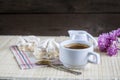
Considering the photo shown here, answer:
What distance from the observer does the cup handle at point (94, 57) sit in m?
0.98

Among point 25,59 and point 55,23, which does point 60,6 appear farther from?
point 25,59

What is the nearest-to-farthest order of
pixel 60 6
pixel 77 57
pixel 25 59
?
pixel 77 57 < pixel 25 59 < pixel 60 6

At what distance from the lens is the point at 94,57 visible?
3.37 feet

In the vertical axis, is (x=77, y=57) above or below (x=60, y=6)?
below

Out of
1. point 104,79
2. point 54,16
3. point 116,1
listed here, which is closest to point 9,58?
point 104,79

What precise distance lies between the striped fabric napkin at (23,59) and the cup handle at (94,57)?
21cm

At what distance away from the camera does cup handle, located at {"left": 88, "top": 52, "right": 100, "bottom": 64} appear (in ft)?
3.23

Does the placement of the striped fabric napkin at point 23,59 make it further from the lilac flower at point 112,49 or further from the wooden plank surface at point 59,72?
the lilac flower at point 112,49

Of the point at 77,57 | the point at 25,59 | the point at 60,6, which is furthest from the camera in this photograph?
the point at 60,6

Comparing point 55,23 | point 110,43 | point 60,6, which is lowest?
point 110,43

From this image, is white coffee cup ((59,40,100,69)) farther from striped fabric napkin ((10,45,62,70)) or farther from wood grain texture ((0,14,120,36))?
wood grain texture ((0,14,120,36))

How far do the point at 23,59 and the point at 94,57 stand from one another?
0.94ft

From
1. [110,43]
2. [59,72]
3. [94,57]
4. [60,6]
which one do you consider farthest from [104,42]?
[60,6]

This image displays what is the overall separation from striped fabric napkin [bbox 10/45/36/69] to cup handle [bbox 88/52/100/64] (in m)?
0.21
